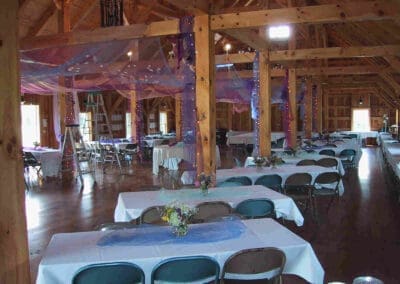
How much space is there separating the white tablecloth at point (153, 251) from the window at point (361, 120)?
73.4 feet

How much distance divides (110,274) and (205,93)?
3427 mm

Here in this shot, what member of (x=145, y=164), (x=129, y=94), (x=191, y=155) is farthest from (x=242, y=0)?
(x=191, y=155)

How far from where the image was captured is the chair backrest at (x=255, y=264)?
9.34 feet

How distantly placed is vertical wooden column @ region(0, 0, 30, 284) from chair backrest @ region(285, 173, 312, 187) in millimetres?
4346

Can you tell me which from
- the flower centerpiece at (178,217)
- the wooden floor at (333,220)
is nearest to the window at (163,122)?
the wooden floor at (333,220)

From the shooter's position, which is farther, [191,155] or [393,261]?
[191,155]

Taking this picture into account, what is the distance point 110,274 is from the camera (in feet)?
8.87

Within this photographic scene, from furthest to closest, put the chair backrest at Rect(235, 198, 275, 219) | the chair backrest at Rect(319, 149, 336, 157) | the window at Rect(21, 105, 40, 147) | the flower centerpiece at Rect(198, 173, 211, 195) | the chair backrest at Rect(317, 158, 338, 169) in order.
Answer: the window at Rect(21, 105, 40, 147) → the chair backrest at Rect(319, 149, 336, 157) → the chair backrest at Rect(317, 158, 338, 169) → the flower centerpiece at Rect(198, 173, 211, 195) → the chair backrest at Rect(235, 198, 275, 219)

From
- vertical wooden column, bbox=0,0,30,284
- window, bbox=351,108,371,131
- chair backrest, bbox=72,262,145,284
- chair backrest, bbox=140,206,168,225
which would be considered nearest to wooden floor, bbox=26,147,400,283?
chair backrest, bbox=140,206,168,225

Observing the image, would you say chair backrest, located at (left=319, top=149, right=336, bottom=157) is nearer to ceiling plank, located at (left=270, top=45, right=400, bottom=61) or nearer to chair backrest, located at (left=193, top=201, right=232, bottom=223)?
ceiling plank, located at (left=270, top=45, right=400, bottom=61)

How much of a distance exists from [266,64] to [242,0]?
5.99 meters

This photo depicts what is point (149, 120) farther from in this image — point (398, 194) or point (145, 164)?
point (398, 194)

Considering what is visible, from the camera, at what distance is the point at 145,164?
14.2 meters

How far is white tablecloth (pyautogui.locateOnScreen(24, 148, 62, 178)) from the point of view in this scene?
10766mm
